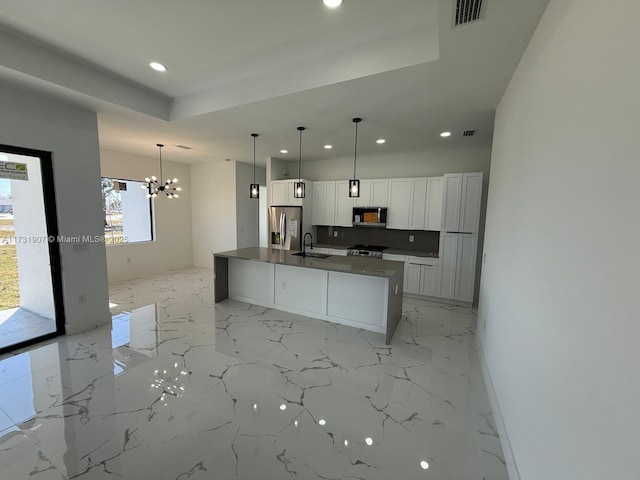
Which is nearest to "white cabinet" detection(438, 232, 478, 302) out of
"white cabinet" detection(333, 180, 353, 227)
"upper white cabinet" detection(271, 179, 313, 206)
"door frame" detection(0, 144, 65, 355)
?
"white cabinet" detection(333, 180, 353, 227)

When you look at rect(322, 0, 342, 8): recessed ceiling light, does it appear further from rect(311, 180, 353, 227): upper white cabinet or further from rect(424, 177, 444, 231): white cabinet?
rect(311, 180, 353, 227): upper white cabinet

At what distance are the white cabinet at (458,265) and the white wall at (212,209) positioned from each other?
4.93 metres

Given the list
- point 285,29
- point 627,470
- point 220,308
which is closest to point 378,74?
point 285,29

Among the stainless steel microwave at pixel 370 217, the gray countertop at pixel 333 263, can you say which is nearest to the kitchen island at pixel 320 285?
the gray countertop at pixel 333 263

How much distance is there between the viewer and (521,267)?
189 cm

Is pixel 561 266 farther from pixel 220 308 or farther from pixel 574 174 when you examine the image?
pixel 220 308

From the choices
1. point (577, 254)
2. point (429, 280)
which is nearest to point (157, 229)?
point (429, 280)

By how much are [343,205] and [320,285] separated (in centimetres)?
235

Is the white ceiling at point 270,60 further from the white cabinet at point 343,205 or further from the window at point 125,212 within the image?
the window at point 125,212

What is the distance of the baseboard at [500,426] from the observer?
167 cm

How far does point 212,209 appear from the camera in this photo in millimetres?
7258

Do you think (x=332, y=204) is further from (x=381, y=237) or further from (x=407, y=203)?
(x=407, y=203)

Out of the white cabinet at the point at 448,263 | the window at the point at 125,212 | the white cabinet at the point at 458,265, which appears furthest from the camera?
the window at the point at 125,212

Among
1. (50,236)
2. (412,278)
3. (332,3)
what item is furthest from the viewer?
(412,278)
